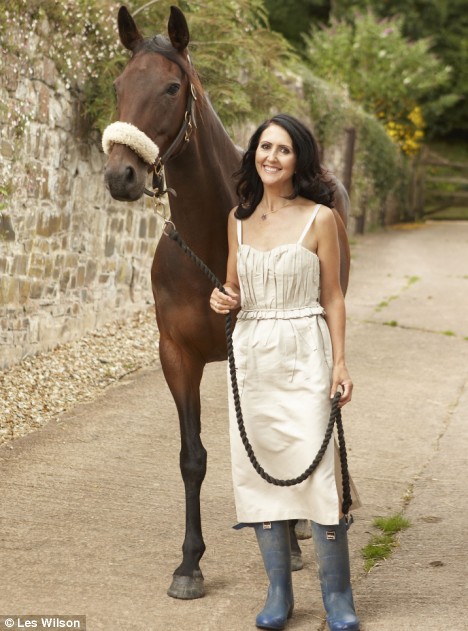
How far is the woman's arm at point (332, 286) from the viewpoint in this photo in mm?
3686

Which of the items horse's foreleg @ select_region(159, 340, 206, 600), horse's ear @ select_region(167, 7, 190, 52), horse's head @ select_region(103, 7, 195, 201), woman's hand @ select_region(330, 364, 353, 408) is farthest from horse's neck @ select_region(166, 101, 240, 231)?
woman's hand @ select_region(330, 364, 353, 408)

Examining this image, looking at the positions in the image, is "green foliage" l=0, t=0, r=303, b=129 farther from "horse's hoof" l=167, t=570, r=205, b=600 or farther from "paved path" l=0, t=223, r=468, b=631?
"horse's hoof" l=167, t=570, r=205, b=600

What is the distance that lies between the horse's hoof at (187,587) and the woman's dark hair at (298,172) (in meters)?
1.42

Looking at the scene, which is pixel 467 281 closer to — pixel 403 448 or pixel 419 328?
pixel 419 328

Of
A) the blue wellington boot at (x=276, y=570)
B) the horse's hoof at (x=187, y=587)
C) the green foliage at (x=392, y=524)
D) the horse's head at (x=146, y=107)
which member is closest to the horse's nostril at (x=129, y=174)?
the horse's head at (x=146, y=107)

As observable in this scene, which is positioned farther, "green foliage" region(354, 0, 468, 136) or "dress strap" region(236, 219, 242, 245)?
"green foliage" region(354, 0, 468, 136)

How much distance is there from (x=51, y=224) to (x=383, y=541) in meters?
4.40

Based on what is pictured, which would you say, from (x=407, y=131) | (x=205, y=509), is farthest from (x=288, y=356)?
(x=407, y=131)

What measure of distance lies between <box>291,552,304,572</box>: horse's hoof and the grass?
271mm

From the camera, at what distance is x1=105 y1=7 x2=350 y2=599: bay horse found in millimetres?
3949

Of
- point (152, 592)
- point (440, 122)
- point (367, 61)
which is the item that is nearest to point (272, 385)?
point (152, 592)

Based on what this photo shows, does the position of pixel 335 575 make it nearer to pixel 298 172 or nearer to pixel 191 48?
pixel 298 172

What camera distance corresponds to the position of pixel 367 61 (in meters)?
23.4

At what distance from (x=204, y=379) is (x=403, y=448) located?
2.25 meters
